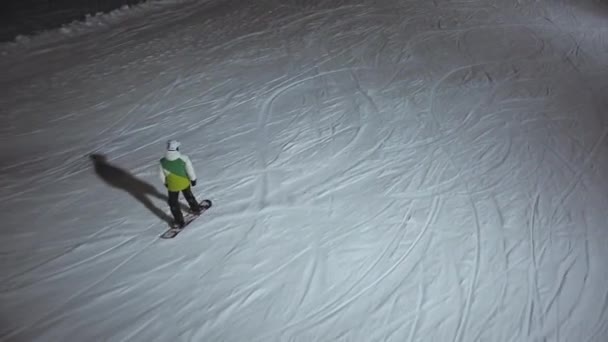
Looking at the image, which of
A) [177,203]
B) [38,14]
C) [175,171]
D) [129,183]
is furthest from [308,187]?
[38,14]

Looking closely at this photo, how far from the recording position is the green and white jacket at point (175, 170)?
3.89 meters

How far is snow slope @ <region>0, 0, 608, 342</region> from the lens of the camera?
12.4 feet

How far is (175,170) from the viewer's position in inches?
155

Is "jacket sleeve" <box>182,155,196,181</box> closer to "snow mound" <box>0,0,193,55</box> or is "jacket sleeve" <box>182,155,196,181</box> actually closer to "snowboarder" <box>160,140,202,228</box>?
"snowboarder" <box>160,140,202,228</box>

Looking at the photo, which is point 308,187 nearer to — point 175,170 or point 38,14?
point 175,170

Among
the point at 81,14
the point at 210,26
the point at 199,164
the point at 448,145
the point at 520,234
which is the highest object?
the point at 81,14

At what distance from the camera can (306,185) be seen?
5234mm

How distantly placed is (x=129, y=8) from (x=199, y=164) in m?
6.62

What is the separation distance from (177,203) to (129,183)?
1336mm

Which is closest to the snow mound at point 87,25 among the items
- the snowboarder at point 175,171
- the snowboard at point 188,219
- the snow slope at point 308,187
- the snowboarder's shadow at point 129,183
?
the snow slope at point 308,187

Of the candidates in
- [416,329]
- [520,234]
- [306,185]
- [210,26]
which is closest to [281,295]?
[416,329]

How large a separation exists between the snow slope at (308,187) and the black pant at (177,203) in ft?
0.63

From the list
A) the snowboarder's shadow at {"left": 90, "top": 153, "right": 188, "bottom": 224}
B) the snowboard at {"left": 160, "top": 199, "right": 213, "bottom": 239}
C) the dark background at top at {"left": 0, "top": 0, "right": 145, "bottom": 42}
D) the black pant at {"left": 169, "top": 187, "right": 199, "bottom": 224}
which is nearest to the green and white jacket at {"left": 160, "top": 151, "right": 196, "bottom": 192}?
the black pant at {"left": 169, "top": 187, "right": 199, "bottom": 224}

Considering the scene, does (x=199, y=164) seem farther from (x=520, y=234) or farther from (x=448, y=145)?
(x=520, y=234)
